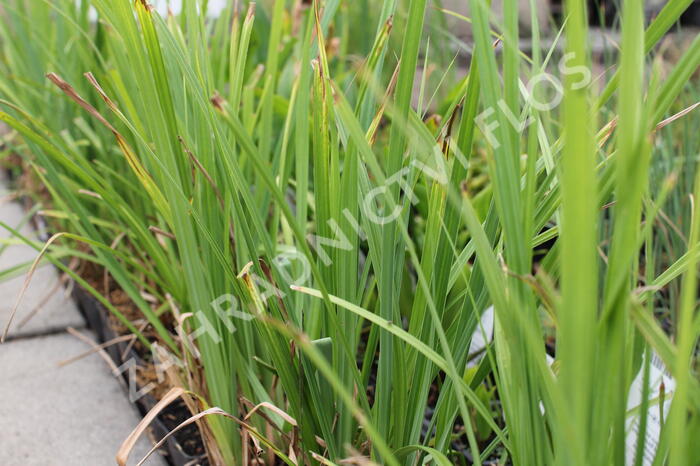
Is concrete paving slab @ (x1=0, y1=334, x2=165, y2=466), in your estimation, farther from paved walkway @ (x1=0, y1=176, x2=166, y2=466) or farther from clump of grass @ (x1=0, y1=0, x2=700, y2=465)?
clump of grass @ (x1=0, y1=0, x2=700, y2=465)

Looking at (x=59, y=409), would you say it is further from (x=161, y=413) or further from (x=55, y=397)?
(x=161, y=413)

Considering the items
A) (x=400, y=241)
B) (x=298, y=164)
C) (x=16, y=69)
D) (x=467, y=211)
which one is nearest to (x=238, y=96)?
(x=298, y=164)

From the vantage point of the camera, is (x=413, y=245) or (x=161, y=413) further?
(x=161, y=413)

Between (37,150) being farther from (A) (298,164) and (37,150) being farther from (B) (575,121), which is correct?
(B) (575,121)

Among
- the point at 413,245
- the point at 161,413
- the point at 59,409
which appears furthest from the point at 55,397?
the point at 413,245

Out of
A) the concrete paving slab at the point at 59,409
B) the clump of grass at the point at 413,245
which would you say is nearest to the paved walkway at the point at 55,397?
the concrete paving slab at the point at 59,409

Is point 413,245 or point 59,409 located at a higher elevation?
point 413,245

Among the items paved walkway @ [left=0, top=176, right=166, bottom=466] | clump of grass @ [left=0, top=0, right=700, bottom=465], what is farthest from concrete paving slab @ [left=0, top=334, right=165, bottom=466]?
clump of grass @ [left=0, top=0, right=700, bottom=465]
